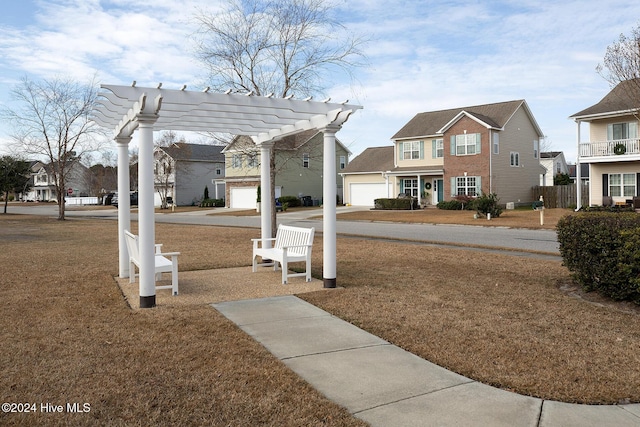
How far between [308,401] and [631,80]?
18909mm

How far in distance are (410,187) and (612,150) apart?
15856mm

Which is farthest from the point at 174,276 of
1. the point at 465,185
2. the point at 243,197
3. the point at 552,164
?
the point at 552,164

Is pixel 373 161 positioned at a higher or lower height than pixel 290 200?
higher

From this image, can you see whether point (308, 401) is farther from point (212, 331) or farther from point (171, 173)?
point (171, 173)

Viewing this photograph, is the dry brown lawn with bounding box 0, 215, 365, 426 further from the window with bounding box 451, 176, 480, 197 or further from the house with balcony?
the window with bounding box 451, 176, 480, 197

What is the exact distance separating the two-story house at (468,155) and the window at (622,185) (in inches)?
290

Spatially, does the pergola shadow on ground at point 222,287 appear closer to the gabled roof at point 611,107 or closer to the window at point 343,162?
the gabled roof at point 611,107

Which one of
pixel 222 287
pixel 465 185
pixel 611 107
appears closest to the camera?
pixel 222 287

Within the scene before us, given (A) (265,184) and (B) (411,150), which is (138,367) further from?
(B) (411,150)

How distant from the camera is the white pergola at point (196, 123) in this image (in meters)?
7.20

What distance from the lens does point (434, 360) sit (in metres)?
5.04

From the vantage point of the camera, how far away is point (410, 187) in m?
41.3

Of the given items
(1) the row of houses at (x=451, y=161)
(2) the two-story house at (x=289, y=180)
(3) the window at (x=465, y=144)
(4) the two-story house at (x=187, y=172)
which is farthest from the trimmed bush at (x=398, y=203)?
(4) the two-story house at (x=187, y=172)

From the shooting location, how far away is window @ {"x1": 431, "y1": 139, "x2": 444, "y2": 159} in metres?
38.9
